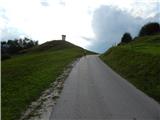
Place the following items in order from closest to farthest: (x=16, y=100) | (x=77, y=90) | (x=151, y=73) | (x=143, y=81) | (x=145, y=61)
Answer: (x=16, y=100), (x=77, y=90), (x=143, y=81), (x=151, y=73), (x=145, y=61)

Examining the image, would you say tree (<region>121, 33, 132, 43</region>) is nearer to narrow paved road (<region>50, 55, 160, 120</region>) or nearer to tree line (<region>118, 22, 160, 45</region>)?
tree line (<region>118, 22, 160, 45</region>)

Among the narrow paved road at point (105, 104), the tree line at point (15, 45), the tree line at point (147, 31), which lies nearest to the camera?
the narrow paved road at point (105, 104)

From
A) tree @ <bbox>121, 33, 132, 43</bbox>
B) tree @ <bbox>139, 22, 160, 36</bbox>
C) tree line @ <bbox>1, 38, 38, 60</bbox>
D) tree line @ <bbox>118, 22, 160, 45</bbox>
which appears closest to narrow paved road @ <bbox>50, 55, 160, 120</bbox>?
tree line @ <bbox>118, 22, 160, 45</bbox>

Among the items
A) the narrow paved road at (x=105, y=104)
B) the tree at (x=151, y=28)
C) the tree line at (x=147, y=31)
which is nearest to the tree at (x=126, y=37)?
the tree line at (x=147, y=31)

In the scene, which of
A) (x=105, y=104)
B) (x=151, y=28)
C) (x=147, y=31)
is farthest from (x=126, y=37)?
(x=105, y=104)

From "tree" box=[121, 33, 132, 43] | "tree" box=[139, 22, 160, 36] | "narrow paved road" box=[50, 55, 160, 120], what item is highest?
"tree" box=[139, 22, 160, 36]

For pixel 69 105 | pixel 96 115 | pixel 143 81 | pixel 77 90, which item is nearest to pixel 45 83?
pixel 77 90

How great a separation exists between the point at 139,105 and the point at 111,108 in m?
1.35

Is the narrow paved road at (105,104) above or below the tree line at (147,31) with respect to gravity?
below

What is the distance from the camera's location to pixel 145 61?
2806cm

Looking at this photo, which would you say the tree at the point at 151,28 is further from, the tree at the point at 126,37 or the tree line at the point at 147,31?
the tree at the point at 126,37

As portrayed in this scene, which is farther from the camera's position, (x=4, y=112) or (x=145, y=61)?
(x=145, y=61)

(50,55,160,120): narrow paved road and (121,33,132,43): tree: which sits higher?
(121,33,132,43): tree

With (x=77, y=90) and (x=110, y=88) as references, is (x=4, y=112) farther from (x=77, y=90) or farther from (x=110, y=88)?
(x=110, y=88)
